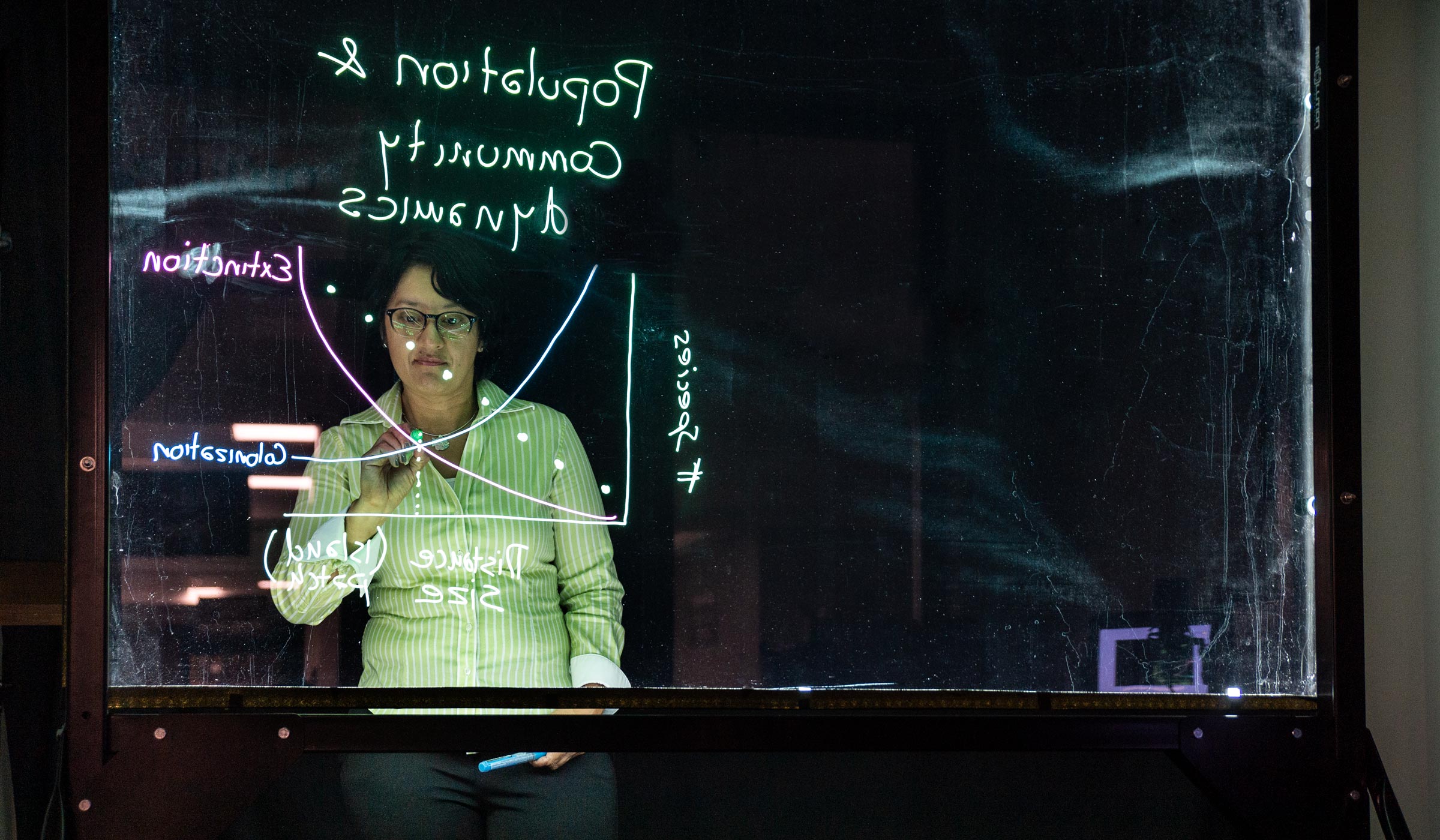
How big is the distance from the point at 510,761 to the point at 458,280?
81cm

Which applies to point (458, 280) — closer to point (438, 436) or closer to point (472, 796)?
point (438, 436)

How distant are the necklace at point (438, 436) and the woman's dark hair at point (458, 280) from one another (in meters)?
0.07

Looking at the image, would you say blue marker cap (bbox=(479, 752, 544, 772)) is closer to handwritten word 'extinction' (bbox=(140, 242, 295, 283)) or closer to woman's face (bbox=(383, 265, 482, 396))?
woman's face (bbox=(383, 265, 482, 396))

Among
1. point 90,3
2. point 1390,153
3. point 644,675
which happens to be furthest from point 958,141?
point 90,3

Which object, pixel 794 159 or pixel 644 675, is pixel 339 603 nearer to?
pixel 644 675

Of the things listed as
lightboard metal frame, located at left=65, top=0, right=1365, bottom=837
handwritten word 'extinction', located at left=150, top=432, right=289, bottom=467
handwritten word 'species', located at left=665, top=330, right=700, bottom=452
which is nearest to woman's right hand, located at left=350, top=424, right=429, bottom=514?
handwritten word 'extinction', located at left=150, top=432, right=289, bottom=467

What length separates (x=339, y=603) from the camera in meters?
1.44

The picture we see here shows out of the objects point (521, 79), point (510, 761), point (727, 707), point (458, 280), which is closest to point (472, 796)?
point (510, 761)

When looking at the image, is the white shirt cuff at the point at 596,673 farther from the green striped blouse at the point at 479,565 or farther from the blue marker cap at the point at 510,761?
the blue marker cap at the point at 510,761

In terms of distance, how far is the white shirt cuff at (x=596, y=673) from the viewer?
1448 millimetres

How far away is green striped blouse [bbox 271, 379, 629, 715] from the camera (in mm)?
1440

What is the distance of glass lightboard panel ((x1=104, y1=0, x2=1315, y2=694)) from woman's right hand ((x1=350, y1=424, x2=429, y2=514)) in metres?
0.02

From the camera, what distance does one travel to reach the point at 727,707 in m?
1.46

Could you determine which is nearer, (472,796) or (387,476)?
(387,476)
